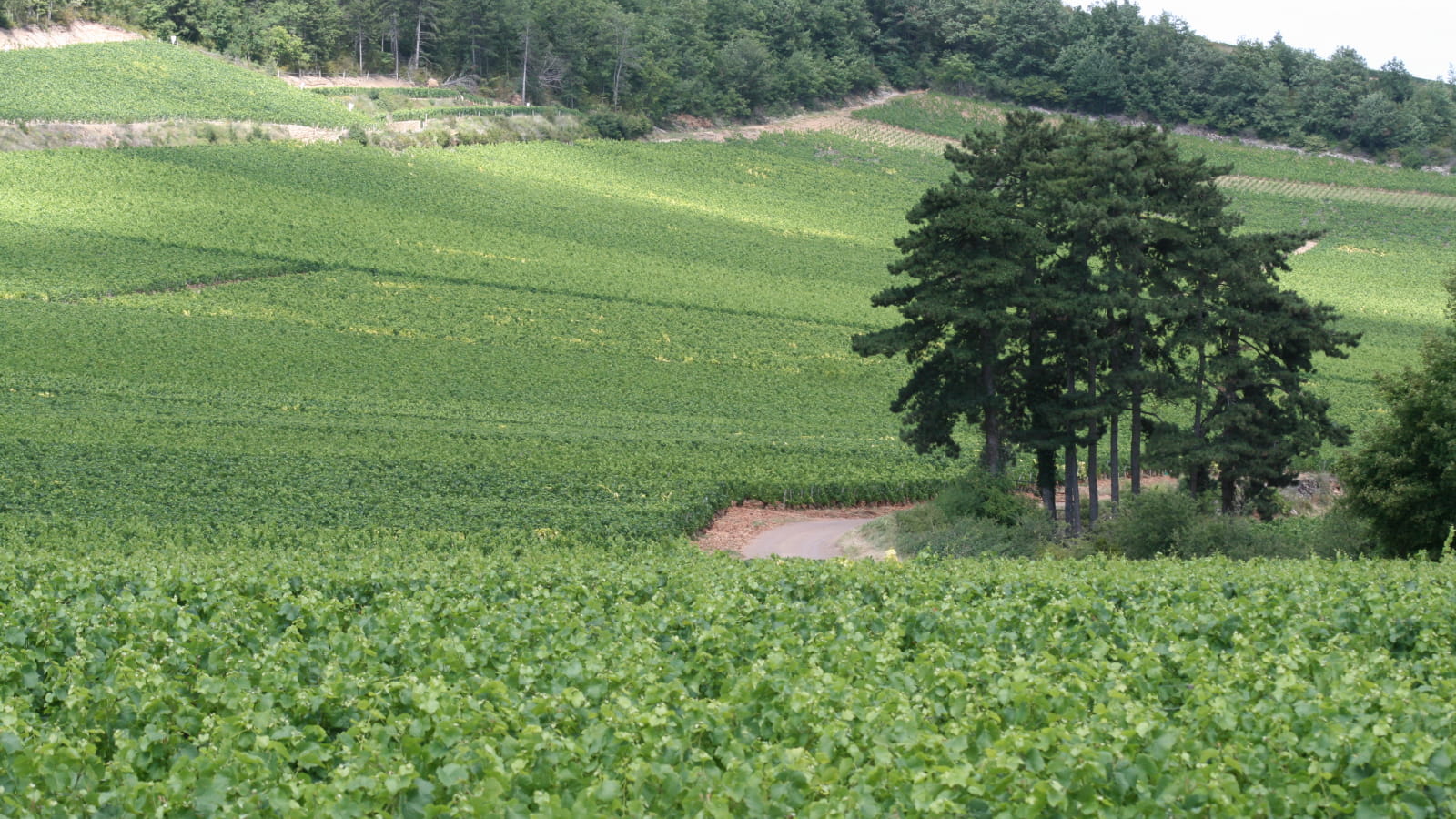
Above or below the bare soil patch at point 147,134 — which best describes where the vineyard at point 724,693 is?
below

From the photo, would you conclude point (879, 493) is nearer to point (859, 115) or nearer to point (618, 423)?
point (618, 423)

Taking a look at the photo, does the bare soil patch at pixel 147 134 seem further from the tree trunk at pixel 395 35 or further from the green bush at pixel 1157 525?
the green bush at pixel 1157 525

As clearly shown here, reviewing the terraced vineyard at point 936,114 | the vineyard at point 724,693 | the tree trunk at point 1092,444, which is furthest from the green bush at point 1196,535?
the terraced vineyard at point 936,114

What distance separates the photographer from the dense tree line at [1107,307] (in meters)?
36.4

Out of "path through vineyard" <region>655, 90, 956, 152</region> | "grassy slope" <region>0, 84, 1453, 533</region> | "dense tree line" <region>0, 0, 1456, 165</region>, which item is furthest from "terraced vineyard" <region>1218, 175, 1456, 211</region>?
"path through vineyard" <region>655, 90, 956, 152</region>

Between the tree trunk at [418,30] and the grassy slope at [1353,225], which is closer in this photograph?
the grassy slope at [1353,225]

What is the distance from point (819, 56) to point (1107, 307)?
101 metres

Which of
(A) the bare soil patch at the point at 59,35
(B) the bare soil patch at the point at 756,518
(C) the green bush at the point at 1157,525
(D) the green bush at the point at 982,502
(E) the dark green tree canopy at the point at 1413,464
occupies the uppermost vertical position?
(A) the bare soil patch at the point at 59,35

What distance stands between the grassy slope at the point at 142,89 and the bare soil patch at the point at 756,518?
6719 centimetres

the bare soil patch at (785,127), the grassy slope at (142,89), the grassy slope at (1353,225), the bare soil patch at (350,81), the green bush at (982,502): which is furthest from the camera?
the bare soil patch at (785,127)

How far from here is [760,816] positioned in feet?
31.7

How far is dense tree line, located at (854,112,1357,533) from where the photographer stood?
119 ft

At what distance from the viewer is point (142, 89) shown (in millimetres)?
96062

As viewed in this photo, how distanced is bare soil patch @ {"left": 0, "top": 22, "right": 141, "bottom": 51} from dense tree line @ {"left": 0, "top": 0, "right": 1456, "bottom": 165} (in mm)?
1181
